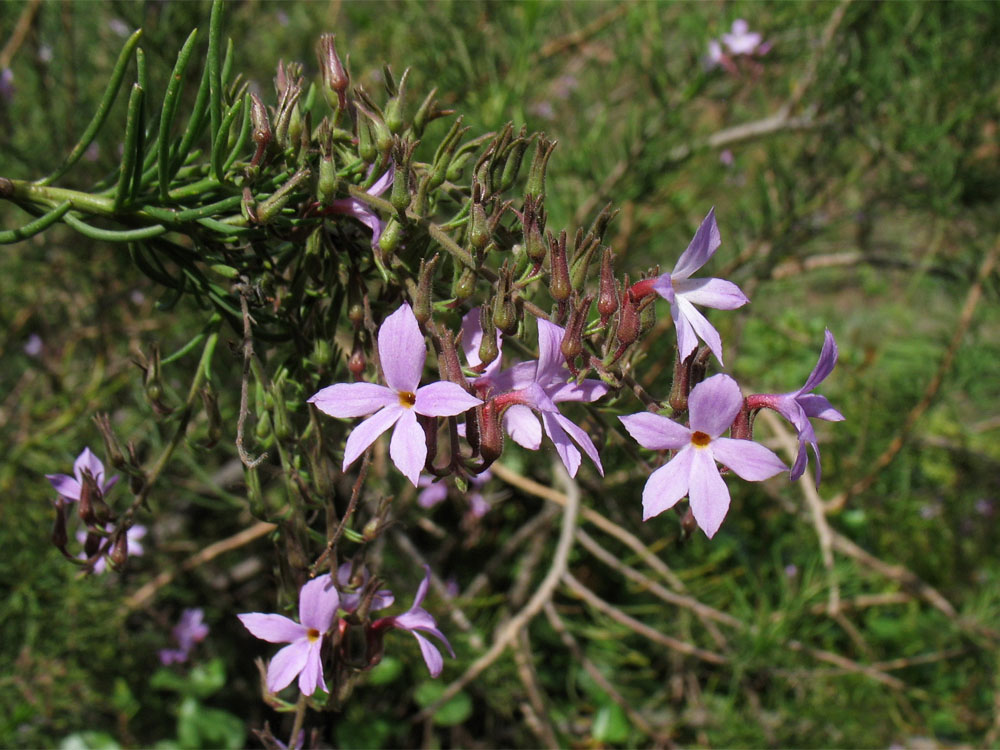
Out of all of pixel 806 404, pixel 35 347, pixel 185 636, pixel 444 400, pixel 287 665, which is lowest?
pixel 185 636

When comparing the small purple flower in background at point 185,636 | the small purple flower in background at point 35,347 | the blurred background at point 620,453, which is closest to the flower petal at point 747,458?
the blurred background at point 620,453

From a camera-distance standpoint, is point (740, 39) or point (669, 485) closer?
point (669, 485)

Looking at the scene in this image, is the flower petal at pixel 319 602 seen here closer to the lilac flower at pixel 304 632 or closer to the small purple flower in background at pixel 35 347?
the lilac flower at pixel 304 632

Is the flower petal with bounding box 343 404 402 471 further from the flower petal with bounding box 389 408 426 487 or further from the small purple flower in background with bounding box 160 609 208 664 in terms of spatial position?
the small purple flower in background with bounding box 160 609 208 664

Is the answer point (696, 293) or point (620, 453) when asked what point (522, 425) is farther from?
point (620, 453)

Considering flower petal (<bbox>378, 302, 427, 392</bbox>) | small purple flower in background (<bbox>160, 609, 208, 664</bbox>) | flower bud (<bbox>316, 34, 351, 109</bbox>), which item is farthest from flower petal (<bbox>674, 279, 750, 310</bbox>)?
small purple flower in background (<bbox>160, 609, 208, 664</bbox>)

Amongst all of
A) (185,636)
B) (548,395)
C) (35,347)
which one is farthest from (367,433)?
(35,347)
